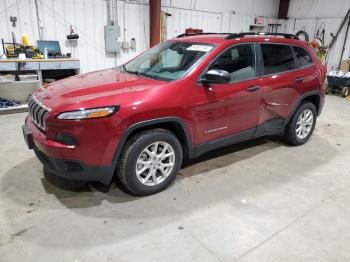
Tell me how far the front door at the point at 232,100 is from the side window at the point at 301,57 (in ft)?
2.85

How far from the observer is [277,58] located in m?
3.48

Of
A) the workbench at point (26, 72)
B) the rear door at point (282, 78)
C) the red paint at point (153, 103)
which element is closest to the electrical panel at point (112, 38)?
the workbench at point (26, 72)

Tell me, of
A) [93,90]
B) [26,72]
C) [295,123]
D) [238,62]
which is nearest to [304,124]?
[295,123]

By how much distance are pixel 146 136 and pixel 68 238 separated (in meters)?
1.01

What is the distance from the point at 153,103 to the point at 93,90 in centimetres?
55

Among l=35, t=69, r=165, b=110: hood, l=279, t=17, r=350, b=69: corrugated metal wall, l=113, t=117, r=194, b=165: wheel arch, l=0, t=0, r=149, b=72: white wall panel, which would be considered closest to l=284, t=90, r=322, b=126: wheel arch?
l=113, t=117, r=194, b=165: wheel arch

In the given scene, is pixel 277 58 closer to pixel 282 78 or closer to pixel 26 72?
pixel 282 78

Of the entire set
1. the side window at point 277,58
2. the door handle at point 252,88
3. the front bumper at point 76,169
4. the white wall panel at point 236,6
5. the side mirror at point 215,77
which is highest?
the white wall panel at point 236,6

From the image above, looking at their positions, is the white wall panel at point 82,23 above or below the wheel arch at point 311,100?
above

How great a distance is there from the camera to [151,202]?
104 inches

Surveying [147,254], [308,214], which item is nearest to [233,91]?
[308,214]

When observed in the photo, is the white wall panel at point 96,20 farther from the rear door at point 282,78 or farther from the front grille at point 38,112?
the rear door at point 282,78

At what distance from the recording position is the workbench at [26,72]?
5.21 metres

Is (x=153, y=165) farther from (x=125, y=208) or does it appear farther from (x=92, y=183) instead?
(x=92, y=183)
